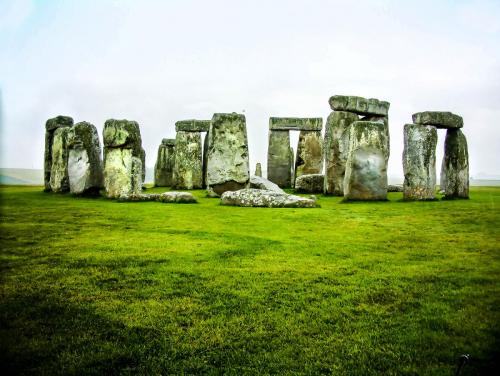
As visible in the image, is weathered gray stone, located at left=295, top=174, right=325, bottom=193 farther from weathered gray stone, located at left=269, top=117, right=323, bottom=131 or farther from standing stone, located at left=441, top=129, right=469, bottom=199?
weathered gray stone, located at left=269, top=117, right=323, bottom=131

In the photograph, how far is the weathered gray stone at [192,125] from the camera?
1792 centimetres

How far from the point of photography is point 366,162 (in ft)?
35.6

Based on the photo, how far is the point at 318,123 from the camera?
762 inches

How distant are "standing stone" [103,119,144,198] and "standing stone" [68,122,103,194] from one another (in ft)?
1.35

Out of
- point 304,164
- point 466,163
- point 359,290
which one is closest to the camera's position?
point 359,290

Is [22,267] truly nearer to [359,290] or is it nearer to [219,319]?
[219,319]

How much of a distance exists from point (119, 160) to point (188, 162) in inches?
238

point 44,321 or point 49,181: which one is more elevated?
point 49,181

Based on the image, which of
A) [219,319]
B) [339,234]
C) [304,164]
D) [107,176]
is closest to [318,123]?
[304,164]

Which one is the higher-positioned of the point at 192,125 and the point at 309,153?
the point at 192,125

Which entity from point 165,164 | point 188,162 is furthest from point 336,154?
point 165,164

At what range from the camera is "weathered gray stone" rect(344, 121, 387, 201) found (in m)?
10.8

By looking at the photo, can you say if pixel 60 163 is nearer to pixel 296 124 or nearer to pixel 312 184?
pixel 312 184

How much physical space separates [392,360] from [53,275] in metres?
3.04
